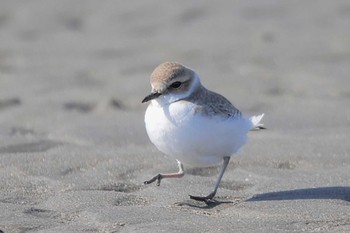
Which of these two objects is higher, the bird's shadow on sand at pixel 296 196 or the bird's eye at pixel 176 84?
the bird's eye at pixel 176 84

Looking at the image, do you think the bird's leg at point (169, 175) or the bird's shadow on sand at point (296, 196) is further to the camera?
the bird's leg at point (169, 175)

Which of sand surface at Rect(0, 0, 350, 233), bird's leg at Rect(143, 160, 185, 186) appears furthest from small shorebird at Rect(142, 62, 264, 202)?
sand surface at Rect(0, 0, 350, 233)

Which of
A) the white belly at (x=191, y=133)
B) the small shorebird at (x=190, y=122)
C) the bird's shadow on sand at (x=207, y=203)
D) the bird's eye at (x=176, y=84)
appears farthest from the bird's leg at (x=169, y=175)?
the bird's eye at (x=176, y=84)

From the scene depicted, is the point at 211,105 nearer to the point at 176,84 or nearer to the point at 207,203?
the point at 176,84

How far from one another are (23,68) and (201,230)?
17.3 feet

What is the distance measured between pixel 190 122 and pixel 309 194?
0.76m

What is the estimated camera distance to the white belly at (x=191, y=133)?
500 centimetres

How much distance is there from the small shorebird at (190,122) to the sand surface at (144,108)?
0.80 ft

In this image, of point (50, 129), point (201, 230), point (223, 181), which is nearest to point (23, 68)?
point (50, 129)

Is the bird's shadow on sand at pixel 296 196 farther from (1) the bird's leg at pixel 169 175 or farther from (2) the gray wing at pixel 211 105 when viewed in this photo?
(2) the gray wing at pixel 211 105

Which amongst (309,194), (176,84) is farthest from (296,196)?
(176,84)

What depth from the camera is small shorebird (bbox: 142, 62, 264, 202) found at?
5.02m

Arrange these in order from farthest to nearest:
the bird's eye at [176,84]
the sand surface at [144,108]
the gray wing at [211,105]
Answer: the bird's eye at [176,84]
the gray wing at [211,105]
the sand surface at [144,108]

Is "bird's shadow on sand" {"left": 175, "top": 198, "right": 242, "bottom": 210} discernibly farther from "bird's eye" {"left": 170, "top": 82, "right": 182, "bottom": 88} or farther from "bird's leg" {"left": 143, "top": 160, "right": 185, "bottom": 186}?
"bird's eye" {"left": 170, "top": 82, "right": 182, "bottom": 88}
